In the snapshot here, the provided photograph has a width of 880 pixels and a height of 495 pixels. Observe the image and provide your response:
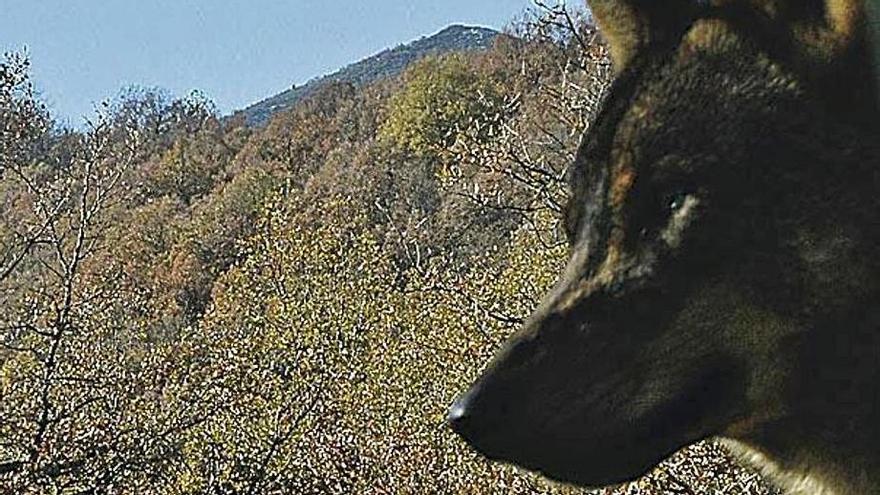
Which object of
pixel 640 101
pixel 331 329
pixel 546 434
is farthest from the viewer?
pixel 331 329

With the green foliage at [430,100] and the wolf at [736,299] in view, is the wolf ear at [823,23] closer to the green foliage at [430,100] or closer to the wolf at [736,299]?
the wolf at [736,299]

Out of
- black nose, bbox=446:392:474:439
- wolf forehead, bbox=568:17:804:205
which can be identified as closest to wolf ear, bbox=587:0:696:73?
wolf forehead, bbox=568:17:804:205

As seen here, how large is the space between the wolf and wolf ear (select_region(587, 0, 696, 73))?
0.22 feet

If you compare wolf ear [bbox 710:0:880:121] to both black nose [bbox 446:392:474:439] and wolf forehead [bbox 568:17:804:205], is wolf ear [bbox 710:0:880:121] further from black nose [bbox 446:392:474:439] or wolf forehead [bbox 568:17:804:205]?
black nose [bbox 446:392:474:439]

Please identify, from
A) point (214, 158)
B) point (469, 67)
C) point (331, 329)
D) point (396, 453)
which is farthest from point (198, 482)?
point (214, 158)

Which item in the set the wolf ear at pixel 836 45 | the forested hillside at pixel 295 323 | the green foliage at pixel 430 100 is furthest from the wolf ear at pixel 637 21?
the green foliage at pixel 430 100

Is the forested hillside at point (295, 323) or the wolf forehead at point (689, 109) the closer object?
the wolf forehead at point (689, 109)

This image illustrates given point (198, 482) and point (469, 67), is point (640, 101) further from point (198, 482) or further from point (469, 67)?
point (469, 67)

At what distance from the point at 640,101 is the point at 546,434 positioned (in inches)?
17.5

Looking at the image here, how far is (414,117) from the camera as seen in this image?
35.7 metres

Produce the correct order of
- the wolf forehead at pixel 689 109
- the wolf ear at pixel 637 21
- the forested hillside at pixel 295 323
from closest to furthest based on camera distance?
1. the wolf forehead at pixel 689 109
2. the wolf ear at pixel 637 21
3. the forested hillside at pixel 295 323

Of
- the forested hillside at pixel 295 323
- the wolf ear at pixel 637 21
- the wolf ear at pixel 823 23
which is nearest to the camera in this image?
the wolf ear at pixel 823 23

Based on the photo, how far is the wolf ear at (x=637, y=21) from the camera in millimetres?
1687

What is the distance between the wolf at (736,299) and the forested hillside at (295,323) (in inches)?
158
